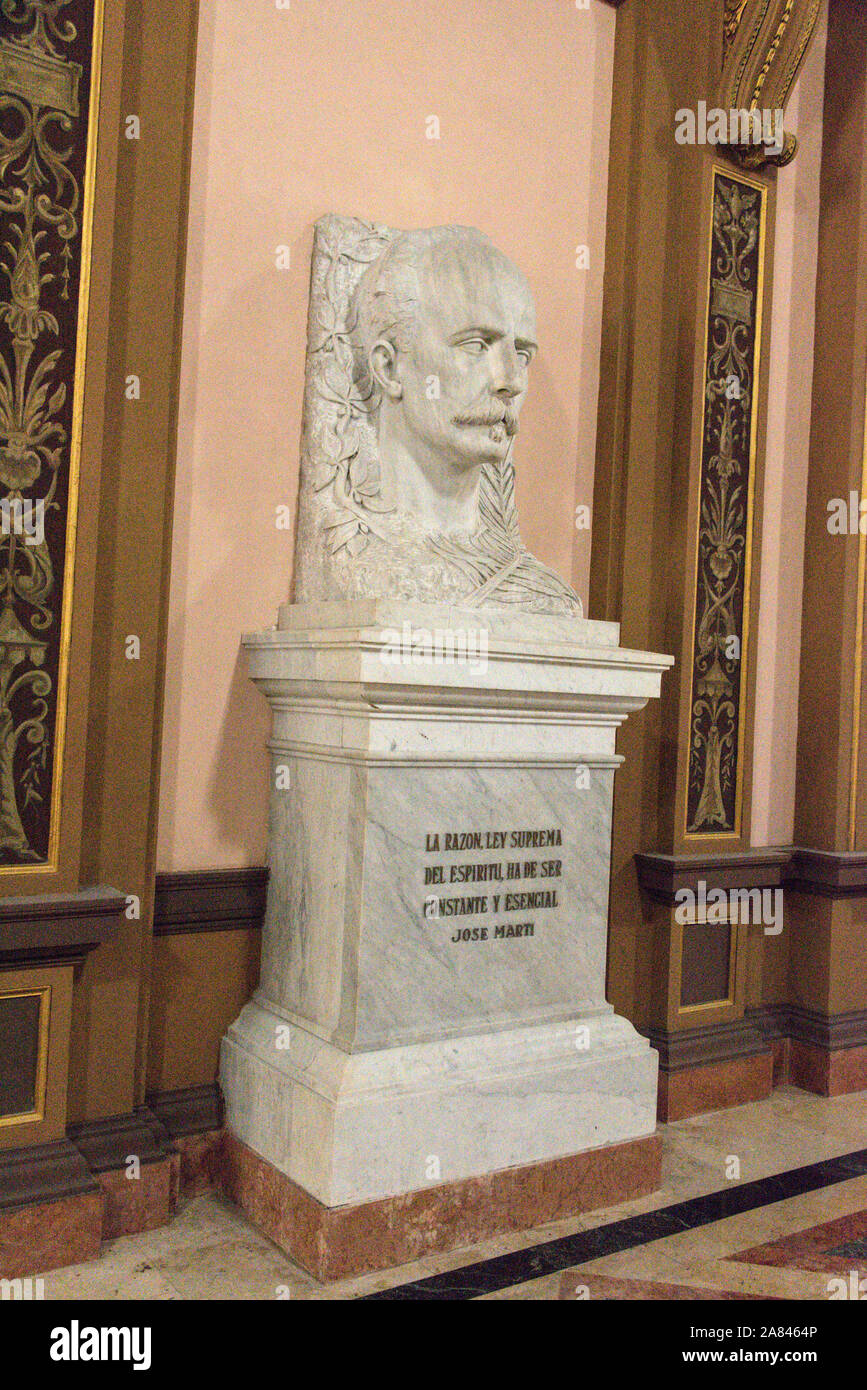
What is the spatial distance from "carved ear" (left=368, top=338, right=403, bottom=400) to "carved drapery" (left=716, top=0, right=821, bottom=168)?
1.58 metres

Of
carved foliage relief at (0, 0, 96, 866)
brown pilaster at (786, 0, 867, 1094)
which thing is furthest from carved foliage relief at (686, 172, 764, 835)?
carved foliage relief at (0, 0, 96, 866)

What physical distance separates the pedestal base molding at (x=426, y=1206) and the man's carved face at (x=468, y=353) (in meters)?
1.65

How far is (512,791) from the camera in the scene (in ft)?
8.73

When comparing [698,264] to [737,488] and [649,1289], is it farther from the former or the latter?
[649,1289]

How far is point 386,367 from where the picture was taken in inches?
111

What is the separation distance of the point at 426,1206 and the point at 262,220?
2328mm

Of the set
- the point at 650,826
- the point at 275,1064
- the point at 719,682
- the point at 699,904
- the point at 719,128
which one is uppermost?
the point at 719,128

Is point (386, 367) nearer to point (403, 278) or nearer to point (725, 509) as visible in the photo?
point (403, 278)

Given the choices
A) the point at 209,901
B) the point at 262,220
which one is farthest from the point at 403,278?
the point at 209,901

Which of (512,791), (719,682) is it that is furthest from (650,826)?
(512,791)

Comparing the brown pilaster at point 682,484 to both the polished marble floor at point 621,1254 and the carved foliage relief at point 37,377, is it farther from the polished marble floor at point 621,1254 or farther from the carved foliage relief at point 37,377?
the carved foliage relief at point 37,377

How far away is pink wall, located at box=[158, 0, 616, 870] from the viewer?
281 cm

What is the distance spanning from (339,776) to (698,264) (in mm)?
2063

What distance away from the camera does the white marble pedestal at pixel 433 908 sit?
7.84ft
